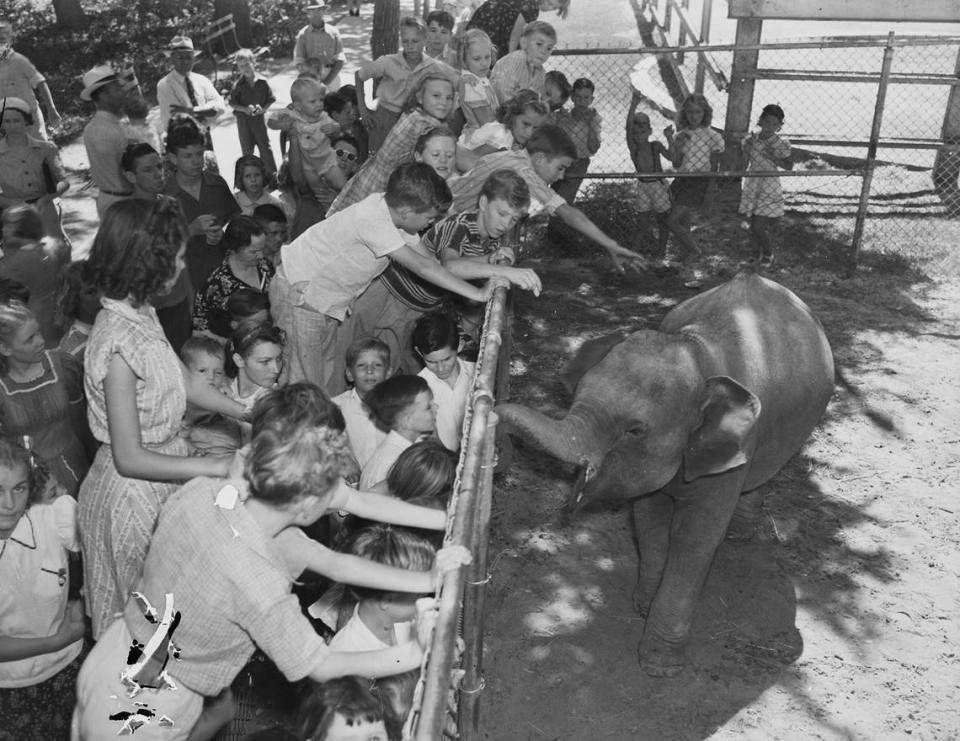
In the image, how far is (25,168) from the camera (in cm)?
795

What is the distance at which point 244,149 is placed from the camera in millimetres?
11859

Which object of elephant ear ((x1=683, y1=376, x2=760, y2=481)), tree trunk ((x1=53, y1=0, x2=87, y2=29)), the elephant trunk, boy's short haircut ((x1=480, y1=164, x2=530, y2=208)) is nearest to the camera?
the elephant trunk

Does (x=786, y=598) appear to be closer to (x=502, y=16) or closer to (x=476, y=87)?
(x=476, y=87)

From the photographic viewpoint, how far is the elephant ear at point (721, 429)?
5051 mm

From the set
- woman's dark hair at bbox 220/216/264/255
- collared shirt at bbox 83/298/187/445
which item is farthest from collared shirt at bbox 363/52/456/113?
collared shirt at bbox 83/298/187/445

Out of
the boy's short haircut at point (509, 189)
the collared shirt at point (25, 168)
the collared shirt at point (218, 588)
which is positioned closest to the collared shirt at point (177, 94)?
the collared shirt at point (25, 168)

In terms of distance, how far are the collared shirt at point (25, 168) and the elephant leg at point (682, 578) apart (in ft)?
18.1

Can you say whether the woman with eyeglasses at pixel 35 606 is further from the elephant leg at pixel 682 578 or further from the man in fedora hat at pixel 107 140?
the man in fedora hat at pixel 107 140

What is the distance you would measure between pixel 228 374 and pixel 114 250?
1987 millimetres

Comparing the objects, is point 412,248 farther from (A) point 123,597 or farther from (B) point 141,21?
(B) point 141,21

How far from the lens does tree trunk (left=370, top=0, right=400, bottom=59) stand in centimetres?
1491

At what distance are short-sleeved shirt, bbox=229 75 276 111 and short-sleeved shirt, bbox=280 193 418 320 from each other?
283 inches

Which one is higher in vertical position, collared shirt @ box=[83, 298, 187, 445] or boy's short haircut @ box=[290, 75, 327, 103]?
collared shirt @ box=[83, 298, 187, 445]

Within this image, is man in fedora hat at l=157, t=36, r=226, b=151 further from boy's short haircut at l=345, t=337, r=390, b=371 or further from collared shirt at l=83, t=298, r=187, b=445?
collared shirt at l=83, t=298, r=187, b=445
